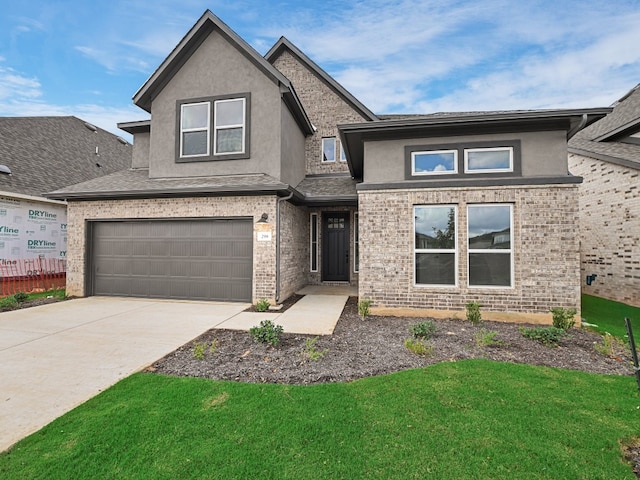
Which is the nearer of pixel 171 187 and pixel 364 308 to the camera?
pixel 364 308

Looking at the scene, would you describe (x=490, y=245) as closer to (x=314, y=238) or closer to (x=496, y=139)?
(x=496, y=139)

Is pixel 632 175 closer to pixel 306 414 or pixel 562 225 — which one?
pixel 562 225

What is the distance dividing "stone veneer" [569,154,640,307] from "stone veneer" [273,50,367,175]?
801cm

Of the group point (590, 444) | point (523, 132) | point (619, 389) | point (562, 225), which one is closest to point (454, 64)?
point (523, 132)

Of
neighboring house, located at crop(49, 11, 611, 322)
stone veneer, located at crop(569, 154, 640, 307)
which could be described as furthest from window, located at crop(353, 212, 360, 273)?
stone veneer, located at crop(569, 154, 640, 307)

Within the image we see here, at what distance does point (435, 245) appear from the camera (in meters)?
7.02

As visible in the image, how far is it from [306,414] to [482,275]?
5.42m

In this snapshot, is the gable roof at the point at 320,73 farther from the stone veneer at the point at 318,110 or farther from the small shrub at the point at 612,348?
the small shrub at the point at 612,348

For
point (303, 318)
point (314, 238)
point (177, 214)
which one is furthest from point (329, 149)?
point (303, 318)

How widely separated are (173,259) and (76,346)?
13.3 ft

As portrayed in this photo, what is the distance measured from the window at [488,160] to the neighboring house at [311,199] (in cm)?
2

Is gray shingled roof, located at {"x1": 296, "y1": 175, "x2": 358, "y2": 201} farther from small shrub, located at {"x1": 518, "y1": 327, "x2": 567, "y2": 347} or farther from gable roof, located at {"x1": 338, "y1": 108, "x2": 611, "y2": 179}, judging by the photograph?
small shrub, located at {"x1": 518, "y1": 327, "x2": 567, "y2": 347}

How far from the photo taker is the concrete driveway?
3230mm

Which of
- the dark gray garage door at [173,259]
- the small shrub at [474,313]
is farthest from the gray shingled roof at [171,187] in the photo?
the small shrub at [474,313]
